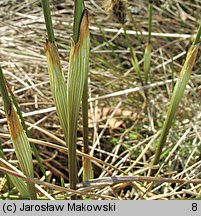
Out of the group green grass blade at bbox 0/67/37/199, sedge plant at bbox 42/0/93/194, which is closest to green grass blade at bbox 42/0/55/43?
sedge plant at bbox 42/0/93/194

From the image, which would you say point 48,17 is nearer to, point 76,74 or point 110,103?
point 76,74

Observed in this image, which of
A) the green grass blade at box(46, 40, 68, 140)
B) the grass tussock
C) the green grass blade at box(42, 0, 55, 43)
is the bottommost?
the grass tussock

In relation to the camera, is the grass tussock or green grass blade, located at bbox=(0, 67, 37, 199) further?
the grass tussock

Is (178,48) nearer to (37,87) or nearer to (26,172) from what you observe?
(37,87)

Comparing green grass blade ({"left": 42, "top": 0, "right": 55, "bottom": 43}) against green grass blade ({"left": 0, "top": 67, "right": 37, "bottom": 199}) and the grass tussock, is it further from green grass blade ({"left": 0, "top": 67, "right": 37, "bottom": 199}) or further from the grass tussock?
green grass blade ({"left": 0, "top": 67, "right": 37, "bottom": 199})

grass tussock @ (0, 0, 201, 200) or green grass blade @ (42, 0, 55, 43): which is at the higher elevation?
green grass blade @ (42, 0, 55, 43)

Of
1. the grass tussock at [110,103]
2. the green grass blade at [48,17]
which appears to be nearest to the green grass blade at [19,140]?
the grass tussock at [110,103]

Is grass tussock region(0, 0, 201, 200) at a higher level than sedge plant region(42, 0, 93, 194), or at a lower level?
lower

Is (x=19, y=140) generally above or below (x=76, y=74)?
below

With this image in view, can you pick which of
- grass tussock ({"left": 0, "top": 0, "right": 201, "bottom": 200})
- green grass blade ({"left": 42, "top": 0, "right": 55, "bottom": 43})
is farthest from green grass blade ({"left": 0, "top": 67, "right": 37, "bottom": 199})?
green grass blade ({"left": 42, "top": 0, "right": 55, "bottom": 43})

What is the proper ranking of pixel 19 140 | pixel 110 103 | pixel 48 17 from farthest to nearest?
1. pixel 110 103
2. pixel 19 140
3. pixel 48 17

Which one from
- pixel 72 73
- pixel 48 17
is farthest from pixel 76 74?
pixel 48 17

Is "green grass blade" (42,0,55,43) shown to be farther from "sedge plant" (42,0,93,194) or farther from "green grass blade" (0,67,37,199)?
"green grass blade" (0,67,37,199)

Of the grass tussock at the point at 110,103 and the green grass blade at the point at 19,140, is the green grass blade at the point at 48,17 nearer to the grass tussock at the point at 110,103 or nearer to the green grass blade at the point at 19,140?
the grass tussock at the point at 110,103
